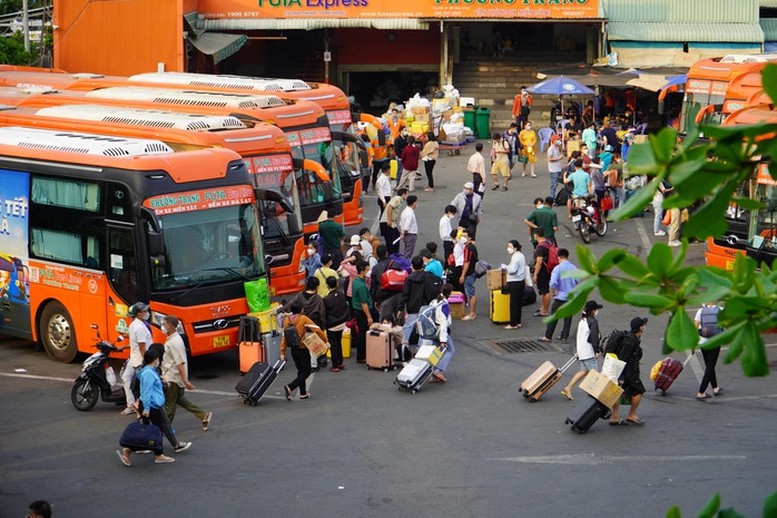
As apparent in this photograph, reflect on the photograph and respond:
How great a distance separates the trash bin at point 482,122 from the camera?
42906 mm

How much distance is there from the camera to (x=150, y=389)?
14102 mm

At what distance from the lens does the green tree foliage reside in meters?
4.28

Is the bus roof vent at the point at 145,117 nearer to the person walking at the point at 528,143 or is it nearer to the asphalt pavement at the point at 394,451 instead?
the asphalt pavement at the point at 394,451

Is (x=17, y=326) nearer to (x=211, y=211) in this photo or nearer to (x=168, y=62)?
(x=211, y=211)

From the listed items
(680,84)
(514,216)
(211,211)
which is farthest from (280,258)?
(680,84)

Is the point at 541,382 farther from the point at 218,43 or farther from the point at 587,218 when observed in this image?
the point at 218,43

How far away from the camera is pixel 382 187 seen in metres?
27.6

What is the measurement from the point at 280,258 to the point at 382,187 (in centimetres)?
648

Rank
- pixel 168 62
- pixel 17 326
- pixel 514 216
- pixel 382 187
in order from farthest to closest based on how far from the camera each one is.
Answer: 1. pixel 168 62
2. pixel 514 216
3. pixel 382 187
4. pixel 17 326

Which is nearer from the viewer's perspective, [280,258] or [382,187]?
[280,258]

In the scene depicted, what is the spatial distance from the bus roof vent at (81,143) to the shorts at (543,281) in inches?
247

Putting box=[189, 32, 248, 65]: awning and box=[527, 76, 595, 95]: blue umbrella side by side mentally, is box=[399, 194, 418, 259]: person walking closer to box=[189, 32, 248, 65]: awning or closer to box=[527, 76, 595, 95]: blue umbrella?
box=[527, 76, 595, 95]: blue umbrella

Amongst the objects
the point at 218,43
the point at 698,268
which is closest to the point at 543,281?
the point at 698,268

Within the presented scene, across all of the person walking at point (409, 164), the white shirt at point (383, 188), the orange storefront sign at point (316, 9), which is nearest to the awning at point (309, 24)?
the orange storefront sign at point (316, 9)
